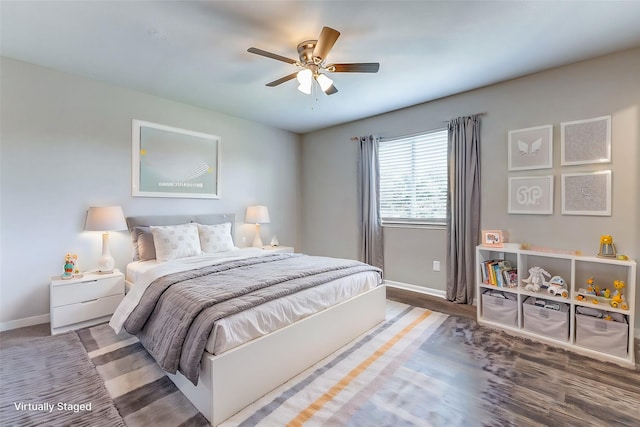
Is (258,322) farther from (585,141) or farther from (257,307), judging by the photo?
(585,141)

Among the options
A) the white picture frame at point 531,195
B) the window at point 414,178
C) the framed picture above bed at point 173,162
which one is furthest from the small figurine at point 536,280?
the framed picture above bed at point 173,162

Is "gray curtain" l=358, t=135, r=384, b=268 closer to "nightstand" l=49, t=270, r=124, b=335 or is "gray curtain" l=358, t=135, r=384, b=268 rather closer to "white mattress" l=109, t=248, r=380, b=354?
"white mattress" l=109, t=248, r=380, b=354

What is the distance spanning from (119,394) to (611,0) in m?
4.12

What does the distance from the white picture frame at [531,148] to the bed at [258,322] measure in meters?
1.93

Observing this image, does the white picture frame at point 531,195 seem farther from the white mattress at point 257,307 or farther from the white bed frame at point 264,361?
the white bed frame at point 264,361

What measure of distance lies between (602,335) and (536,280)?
1.87ft

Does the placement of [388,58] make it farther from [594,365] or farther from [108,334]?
[108,334]

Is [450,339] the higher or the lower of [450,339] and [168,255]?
Answer: the lower

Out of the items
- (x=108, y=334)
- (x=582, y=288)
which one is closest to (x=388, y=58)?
(x=582, y=288)

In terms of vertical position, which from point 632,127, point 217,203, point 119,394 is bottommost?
point 119,394

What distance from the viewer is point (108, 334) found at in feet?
8.59

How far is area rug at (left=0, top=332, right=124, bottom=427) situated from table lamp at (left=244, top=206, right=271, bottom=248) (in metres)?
2.35

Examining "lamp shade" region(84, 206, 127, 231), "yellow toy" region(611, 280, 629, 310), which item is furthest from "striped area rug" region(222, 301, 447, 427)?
"lamp shade" region(84, 206, 127, 231)

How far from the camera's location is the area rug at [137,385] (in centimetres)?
159
